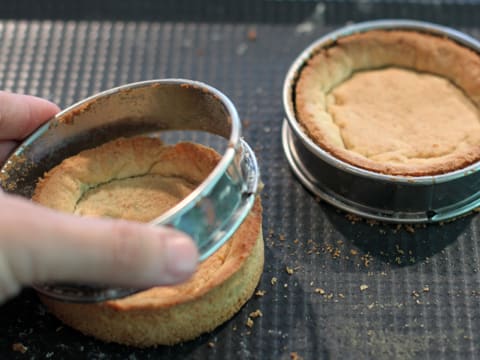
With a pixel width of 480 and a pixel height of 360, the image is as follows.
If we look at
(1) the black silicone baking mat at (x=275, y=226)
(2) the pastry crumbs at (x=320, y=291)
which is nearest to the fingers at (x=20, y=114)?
(1) the black silicone baking mat at (x=275, y=226)

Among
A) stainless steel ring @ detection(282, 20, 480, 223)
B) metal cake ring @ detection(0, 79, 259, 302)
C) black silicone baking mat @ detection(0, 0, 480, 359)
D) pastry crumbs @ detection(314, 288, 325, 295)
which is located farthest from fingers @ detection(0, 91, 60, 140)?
pastry crumbs @ detection(314, 288, 325, 295)

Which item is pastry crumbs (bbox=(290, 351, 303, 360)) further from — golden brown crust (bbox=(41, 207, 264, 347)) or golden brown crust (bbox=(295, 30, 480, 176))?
golden brown crust (bbox=(295, 30, 480, 176))

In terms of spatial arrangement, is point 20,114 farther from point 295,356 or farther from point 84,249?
point 295,356

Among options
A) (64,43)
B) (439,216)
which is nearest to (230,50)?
(64,43)

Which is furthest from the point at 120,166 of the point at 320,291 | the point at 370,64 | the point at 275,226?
the point at 370,64

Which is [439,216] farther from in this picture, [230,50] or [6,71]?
[6,71]

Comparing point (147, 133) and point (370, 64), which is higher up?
point (370, 64)

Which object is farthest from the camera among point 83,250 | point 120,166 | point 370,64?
point 370,64
